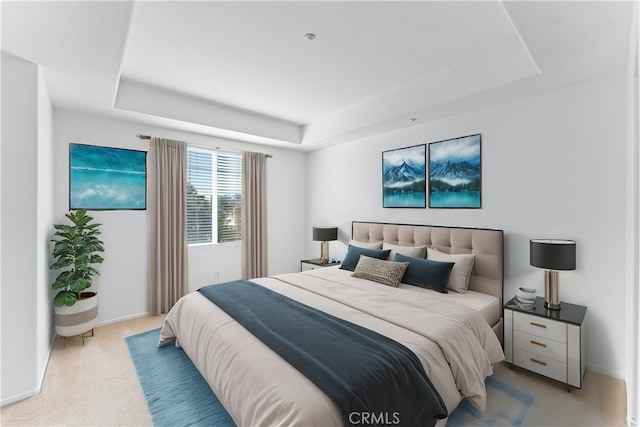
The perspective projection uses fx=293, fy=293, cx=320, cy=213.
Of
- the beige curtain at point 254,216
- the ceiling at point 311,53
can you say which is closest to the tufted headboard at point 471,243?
the ceiling at point 311,53

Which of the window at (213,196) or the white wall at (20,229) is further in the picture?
the window at (213,196)

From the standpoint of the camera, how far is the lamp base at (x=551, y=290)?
2.59 meters

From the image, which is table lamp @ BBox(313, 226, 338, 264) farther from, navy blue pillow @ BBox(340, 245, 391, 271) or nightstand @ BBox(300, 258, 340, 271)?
navy blue pillow @ BBox(340, 245, 391, 271)

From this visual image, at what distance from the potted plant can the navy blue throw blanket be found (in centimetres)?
205

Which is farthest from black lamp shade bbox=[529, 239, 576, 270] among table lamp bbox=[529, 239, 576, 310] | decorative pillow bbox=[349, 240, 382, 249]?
decorative pillow bbox=[349, 240, 382, 249]

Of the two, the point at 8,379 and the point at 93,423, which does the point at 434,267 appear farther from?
the point at 8,379

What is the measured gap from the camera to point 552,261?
251 cm

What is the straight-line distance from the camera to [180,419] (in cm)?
202

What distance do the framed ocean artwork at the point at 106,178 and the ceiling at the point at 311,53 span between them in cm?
48

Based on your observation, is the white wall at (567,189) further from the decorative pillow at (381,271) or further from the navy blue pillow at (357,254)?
the decorative pillow at (381,271)

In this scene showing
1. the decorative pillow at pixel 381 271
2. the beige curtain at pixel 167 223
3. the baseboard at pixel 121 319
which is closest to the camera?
the decorative pillow at pixel 381 271

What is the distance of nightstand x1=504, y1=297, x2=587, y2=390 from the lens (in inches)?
90.9

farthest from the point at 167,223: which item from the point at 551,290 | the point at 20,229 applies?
the point at 551,290

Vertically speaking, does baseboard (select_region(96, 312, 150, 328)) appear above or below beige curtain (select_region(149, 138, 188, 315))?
below
